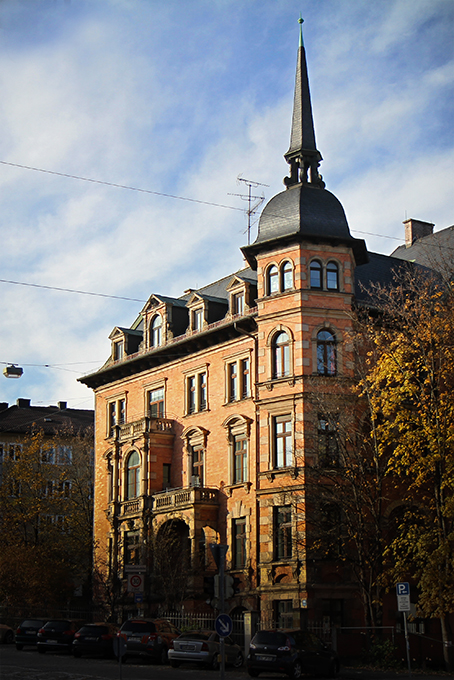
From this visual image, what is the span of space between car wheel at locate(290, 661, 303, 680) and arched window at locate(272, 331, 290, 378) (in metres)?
14.9

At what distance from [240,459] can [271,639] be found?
15.7 m

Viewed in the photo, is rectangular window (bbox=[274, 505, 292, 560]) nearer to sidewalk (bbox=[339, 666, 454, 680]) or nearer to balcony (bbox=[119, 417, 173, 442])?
sidewalk (bbox=[339, 666, 454, 680])

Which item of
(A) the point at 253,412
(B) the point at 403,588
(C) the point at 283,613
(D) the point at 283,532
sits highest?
(A) the point at 253,412

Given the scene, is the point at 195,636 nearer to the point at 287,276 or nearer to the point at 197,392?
the point at 287,276

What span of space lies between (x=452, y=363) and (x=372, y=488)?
662 cm

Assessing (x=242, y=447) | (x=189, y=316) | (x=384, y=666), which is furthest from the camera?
(x=189, y=316)

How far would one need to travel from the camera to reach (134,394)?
2023 inches

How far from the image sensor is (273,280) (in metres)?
41.0

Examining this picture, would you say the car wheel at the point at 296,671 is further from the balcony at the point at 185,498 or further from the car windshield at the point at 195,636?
the balcony at the point at 185,498

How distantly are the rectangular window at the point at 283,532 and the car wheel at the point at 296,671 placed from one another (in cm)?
1062

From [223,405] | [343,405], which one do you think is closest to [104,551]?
[223,405]

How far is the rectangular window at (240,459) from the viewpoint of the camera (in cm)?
4234

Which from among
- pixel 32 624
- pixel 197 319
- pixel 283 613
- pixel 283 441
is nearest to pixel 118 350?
pixel 197 319

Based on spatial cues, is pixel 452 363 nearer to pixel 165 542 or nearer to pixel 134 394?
pixel 165 542
